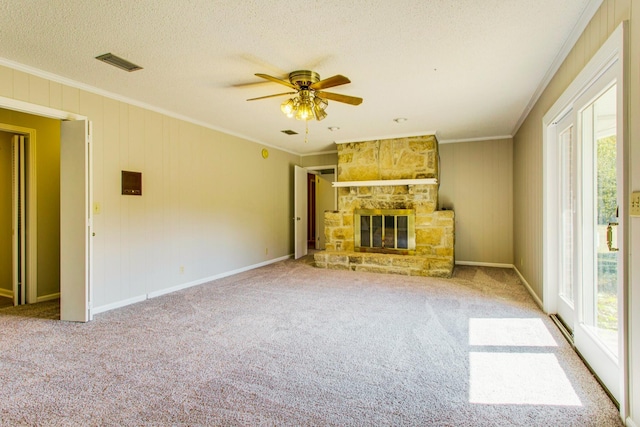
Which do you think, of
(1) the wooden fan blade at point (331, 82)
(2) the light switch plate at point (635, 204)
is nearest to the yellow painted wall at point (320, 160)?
(1) the wooden fan blade at point (331, 82)

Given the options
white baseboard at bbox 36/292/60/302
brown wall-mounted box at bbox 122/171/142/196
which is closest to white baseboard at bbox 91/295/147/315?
white baseboard at bbox 36/292/60/302

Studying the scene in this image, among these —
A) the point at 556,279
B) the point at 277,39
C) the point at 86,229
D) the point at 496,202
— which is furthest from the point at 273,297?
the point at 496,202

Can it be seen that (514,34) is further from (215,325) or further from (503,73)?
(215,325)

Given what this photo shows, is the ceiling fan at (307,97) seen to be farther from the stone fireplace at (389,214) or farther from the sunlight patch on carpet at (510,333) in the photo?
the stone fireplace at (389,214)

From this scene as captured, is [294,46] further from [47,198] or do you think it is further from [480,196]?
[480,196]

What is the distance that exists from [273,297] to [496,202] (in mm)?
4503

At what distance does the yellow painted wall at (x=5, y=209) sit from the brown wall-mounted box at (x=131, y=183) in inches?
67.4

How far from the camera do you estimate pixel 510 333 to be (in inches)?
112

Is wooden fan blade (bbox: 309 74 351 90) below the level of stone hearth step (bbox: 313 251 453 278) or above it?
above

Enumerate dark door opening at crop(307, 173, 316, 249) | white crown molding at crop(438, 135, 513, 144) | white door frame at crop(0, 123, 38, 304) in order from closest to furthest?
1. white door frame at crop(0, 123, 38, 304)
2. white crown molding at crop(438, 135, 513, 144)
3. dark door opening at crop(307, 173, 316, 249)

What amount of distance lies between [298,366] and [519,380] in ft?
4.79

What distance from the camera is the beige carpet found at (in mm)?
1755

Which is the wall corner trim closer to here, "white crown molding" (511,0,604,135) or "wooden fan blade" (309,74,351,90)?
"white crown molding" (511,0,604,135)

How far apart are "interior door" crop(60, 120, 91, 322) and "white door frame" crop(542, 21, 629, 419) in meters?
4.20
